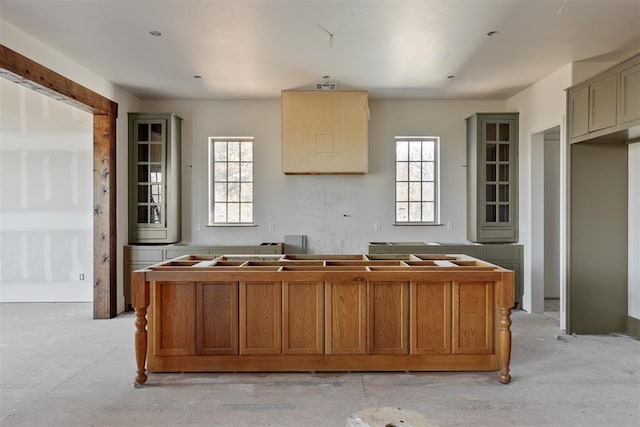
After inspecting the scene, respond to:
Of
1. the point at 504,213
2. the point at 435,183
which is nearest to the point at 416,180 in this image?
the point at 435,183

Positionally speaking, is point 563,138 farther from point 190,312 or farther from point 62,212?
point 62,212

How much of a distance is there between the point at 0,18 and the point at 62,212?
120 inches

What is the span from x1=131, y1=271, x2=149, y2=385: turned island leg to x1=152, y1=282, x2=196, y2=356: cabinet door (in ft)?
0.39

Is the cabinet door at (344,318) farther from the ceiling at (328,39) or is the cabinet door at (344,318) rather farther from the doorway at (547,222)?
the doorway at (547,222)

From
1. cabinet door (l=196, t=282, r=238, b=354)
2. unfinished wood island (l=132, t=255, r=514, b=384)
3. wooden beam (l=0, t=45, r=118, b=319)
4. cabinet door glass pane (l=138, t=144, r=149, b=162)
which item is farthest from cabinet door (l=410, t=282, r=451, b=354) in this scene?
cabinet door glass pane (l=138, t=144, r=149, b=162)

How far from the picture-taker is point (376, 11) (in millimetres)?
2938

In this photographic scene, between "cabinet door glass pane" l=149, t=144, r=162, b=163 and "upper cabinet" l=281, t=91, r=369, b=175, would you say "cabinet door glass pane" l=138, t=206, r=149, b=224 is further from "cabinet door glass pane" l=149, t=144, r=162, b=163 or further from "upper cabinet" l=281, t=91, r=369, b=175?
"upper cabinet" l=281, t=91, r=369, b=175

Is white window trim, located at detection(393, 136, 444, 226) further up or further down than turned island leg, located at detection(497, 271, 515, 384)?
further up

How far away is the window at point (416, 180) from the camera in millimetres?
5562

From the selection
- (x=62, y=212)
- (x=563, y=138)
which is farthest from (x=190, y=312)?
(x=563, y=138)

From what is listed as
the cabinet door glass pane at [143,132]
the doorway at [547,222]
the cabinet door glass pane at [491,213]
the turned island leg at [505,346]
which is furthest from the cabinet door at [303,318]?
the cabinet door glass pane at [143,132]

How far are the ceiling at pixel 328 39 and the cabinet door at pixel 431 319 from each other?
7.37 feet

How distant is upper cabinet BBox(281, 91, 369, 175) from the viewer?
492 centimetres

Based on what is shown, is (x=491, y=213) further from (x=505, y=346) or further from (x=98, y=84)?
(x=98, y=84)
